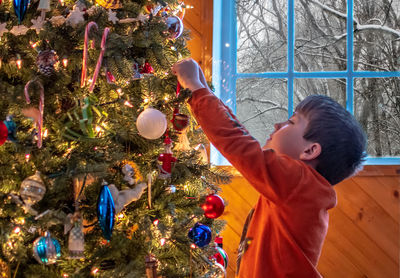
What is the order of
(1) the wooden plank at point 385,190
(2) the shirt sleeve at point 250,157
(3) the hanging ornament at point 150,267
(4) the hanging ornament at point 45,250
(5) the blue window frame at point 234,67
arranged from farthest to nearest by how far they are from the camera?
(5) the blue window frame at point 234,67, (1) the wooden plank at point 385,190, (3) the hanging ornament at point 150,267, (2) the shirt sleeve at point 250,157, (4) the hanging ornament at point 45,250

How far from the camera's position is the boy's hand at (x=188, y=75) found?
1219mm

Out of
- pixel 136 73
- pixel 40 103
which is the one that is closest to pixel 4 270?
pixel 40 103

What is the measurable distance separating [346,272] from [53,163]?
5.22 ft

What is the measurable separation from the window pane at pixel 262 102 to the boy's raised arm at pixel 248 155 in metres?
1.22

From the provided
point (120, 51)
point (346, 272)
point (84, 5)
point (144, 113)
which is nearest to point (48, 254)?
point (144, 113)

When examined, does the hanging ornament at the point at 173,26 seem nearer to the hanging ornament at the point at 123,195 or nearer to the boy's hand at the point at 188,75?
the boy's hand at the point at 188,75

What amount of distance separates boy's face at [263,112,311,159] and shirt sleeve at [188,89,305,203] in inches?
3.3

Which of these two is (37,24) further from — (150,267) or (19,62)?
(150,267)

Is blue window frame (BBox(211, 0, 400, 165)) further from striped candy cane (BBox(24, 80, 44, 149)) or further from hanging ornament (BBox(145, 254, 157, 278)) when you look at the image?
A: striped candy cane (BBox(24, 80, 44, 149))

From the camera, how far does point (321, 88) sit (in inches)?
92.7

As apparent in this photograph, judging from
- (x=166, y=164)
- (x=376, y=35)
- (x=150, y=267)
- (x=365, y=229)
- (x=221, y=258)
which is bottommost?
(x=365, y=229)

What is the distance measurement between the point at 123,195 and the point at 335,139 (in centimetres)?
59

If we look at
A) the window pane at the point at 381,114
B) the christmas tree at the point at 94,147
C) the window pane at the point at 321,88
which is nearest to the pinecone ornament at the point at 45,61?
the christmas tree at the point at 94,147

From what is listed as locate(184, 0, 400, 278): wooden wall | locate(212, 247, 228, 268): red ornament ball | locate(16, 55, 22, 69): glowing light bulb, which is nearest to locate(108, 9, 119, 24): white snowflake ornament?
locate(16, 55, 22, 69): glowing light bulb
